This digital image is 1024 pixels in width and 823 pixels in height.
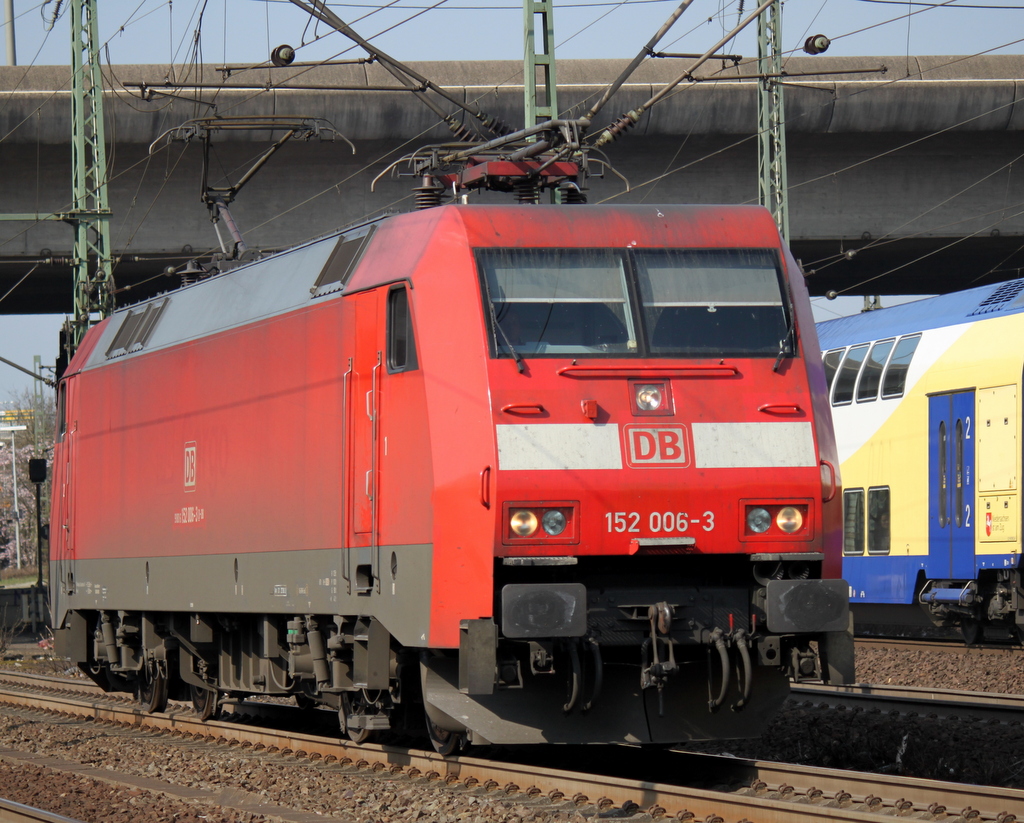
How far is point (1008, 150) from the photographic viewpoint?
27.6 meters

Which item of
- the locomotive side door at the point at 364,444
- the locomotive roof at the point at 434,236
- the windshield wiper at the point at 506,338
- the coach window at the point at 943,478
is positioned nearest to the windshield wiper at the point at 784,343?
the locomotive roof at the point at 434,236

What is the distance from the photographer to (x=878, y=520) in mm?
19641

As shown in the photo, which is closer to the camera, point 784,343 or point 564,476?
point 564,476

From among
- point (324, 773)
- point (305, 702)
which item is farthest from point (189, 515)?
point (324, 773)

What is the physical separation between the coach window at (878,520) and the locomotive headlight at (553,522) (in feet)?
37.8

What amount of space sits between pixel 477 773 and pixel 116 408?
6811 millimetres

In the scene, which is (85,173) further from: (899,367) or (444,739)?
(444,739)

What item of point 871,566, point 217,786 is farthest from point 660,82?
point 217,786

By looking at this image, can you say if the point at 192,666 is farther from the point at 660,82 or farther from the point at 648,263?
the point at 660,82

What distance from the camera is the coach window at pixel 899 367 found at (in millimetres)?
18953

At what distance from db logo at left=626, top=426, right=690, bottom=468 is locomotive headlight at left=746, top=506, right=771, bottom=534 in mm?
513

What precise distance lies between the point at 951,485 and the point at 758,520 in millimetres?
9519

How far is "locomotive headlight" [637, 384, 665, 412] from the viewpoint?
9000mm

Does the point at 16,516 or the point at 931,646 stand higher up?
the point at 16,516
